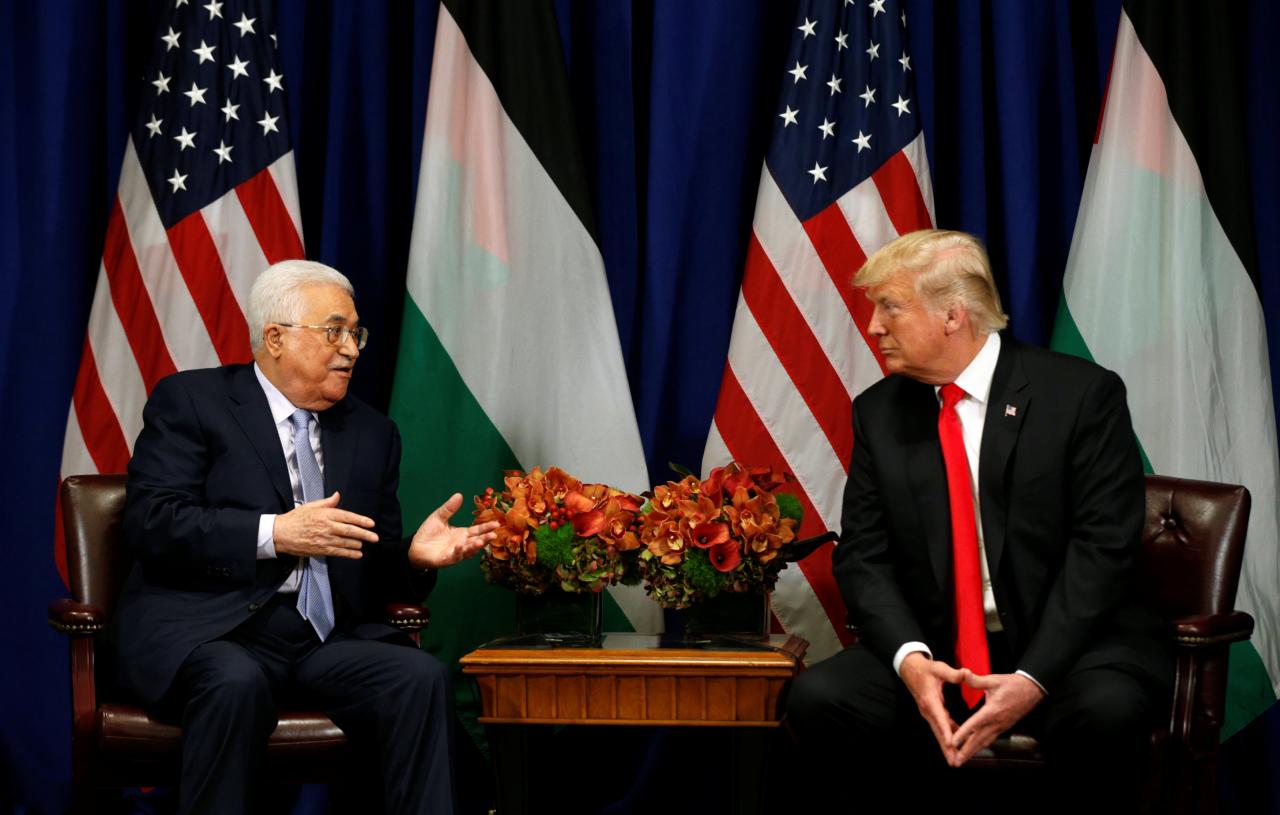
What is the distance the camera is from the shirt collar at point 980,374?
3.17 meters

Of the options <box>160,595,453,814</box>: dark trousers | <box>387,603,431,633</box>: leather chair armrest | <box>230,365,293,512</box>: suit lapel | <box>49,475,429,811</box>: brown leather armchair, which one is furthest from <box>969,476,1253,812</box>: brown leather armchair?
<box>230,365,293,512</box>: suit lapel

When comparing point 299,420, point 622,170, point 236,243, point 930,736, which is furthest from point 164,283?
point 930,736

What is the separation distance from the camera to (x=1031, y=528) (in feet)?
9.96

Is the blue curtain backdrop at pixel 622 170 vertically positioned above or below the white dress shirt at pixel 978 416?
above

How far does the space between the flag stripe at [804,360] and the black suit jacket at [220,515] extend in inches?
45.4

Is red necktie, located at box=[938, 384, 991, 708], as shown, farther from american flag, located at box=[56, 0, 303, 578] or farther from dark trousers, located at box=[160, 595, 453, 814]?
american flag, located at box=[56, 0, 303, 578]

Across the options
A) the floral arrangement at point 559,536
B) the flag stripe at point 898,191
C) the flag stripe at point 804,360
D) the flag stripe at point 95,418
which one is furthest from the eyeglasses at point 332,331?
the flag stripe at point 898,191

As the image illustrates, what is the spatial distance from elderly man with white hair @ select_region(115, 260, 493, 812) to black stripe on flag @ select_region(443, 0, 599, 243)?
2.88 feet

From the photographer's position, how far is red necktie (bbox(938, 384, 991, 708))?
304cm

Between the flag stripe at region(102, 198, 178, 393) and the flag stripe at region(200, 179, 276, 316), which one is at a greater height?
the flag stripe at region(200, 179, 276, 316)

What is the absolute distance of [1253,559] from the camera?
382 centimetres

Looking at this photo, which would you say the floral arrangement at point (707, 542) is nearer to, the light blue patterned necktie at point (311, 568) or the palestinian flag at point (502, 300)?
the palestinian flag at point (502, 300)

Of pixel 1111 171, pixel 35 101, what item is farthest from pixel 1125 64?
pixel 35 101

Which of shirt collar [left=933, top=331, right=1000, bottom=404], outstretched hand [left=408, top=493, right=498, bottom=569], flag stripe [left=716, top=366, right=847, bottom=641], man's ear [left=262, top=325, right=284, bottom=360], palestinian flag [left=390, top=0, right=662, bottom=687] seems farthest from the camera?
palestinian flag [left=390, top=0, right=662, bottom=687]
